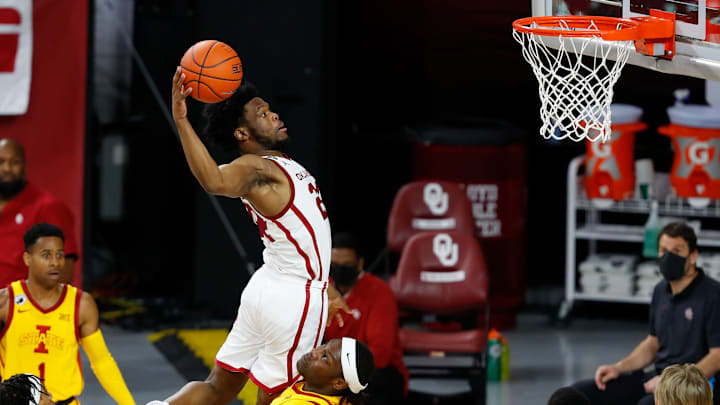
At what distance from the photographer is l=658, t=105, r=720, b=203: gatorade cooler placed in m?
8.25

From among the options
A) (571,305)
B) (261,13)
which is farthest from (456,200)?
(261,13)

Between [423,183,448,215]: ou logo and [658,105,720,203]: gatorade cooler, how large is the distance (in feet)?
5.46

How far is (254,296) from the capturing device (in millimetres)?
4363

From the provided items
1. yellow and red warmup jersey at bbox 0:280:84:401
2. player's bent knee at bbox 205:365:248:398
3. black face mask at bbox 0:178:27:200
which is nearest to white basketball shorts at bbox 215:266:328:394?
player's bent knee at bbox 205:365:248:398

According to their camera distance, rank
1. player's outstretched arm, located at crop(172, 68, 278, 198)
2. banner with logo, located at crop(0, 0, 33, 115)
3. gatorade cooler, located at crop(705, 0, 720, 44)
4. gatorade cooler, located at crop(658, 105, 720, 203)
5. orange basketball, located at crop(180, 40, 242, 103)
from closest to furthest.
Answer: player's outstretched arm, located at crop(172, 68, 278, 198) → orange basketball, located at crop(180, 40, 242, 103) → gatorade cooler, located at crop(705, 0, 720, 44) → banner with logo, located at crop(0, 0, 33, 115) → gatorade cooler, located at crop(658, 105, 720, 203)

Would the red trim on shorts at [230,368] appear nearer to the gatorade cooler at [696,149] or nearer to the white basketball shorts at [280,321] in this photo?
the white basketball shorts at [280,321]

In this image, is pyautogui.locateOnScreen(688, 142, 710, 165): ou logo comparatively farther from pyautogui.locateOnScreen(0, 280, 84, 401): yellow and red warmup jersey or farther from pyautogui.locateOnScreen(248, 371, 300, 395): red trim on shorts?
pyautogui.locateOnScreen(0, 280, 84, 401): yellow and red warmup jersey

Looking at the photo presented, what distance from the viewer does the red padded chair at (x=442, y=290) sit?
693 cm

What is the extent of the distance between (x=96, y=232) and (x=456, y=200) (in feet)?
11.5

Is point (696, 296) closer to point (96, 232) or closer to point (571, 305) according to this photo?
point (571, 305)

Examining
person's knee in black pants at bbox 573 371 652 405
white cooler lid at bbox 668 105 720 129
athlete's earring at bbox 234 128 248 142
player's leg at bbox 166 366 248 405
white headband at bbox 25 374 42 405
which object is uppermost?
white cooler lid at bbox 668 105 720 129

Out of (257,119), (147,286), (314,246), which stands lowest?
(147,286)

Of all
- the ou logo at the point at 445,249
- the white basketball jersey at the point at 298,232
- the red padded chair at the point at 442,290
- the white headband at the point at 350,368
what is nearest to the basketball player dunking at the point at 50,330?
the white basketball jersey at the point at 298,232

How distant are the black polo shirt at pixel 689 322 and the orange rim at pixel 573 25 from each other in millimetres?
1534
